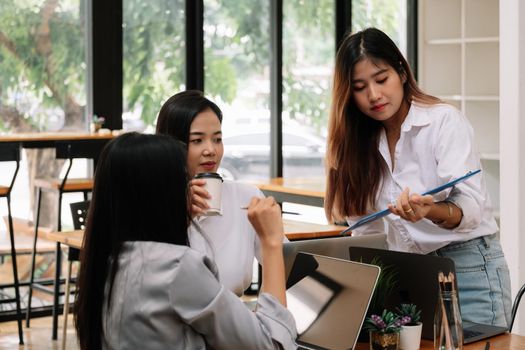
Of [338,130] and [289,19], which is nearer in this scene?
[338,130]

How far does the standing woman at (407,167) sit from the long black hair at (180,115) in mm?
383

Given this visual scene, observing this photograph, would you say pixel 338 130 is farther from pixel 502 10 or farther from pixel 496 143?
pixel 496 143

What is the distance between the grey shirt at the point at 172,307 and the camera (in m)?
1.81

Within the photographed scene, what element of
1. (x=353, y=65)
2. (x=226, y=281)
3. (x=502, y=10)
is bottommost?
(x=226, y=281)

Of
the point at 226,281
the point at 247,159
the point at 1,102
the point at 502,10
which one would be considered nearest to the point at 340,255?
the point at 226,281

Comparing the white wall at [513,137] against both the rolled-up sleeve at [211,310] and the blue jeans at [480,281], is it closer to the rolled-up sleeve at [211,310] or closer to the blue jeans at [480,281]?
the blue jeans at [480,281]

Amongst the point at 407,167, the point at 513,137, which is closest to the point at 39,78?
the point at 513,137

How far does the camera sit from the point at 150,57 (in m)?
6.47

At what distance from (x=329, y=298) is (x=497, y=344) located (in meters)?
0.43

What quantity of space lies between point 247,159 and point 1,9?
2.01 metres

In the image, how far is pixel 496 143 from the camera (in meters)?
6.70

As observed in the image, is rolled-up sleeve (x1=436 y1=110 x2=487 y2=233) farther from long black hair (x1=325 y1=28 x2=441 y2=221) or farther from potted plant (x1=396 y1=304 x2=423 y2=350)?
potted plant (x1=396 y1=304 x2=423 y2=350)

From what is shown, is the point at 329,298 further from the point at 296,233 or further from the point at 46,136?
the point at 46,136

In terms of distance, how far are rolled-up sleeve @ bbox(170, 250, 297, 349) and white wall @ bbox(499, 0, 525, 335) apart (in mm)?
2880
